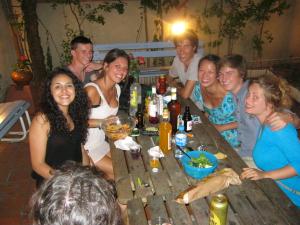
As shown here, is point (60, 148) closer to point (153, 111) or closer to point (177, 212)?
point (153, 111)

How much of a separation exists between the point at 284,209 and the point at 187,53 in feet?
9.09

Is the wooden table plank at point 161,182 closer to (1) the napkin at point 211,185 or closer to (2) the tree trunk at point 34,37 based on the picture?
(1) the napkin at point 211,185

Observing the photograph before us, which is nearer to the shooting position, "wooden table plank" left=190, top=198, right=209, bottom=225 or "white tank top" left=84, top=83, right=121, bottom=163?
"wooden table plank" left=190, top=198, right=209, bottom=225

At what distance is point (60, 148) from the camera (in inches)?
107

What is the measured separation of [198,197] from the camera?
6.69 feet

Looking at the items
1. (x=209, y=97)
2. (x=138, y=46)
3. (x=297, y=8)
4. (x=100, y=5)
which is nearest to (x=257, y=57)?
(x=297, y=8)

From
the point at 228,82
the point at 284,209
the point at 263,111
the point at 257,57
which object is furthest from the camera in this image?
the point at 257,57

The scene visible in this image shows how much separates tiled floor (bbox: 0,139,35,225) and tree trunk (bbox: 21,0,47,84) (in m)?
1.83

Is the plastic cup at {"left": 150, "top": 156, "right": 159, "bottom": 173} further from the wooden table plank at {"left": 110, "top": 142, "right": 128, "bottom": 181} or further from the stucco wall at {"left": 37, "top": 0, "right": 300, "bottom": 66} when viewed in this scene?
the stucco wall at {"left": 37, "top": 0, "right": 300, "bottom": 66}

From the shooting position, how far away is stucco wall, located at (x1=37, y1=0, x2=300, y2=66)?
6957 millimetres

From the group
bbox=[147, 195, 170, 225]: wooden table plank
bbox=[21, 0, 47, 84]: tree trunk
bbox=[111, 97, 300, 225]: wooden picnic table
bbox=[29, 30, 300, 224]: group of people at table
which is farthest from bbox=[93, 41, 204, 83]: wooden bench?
bbox=[147, 195, 170, 225]: wooden table plank

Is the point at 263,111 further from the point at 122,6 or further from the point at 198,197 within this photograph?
the point at 122,6

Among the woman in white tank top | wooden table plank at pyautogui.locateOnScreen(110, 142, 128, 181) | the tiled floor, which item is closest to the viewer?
wooden table plank at pyautogui.locateOnScreen(110, 142, 128, 181)

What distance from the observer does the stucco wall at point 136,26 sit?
22.8 feet
